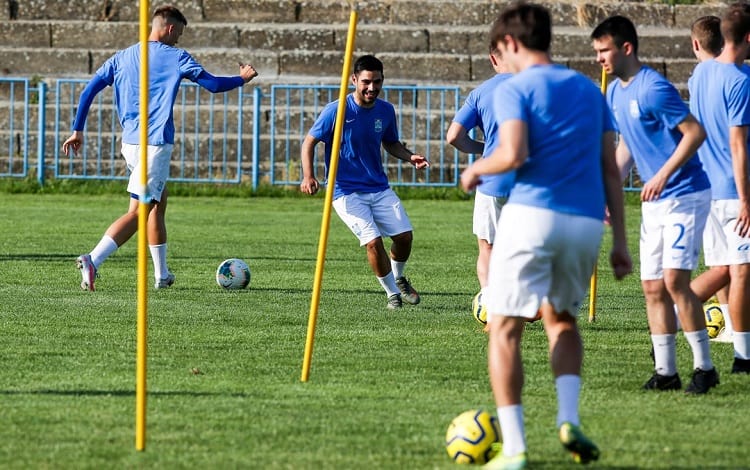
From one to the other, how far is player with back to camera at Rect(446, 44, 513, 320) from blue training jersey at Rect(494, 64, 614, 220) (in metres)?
3.56

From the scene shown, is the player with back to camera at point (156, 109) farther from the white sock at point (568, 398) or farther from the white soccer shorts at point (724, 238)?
the white sock at point (568, 398)

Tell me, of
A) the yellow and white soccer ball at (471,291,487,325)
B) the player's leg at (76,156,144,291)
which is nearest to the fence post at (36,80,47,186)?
the player's leg at (76,156,144,291)

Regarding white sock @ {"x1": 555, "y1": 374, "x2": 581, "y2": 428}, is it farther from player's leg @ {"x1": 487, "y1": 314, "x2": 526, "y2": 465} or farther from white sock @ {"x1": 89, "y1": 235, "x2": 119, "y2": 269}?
white sock @ {"x1": 89, "y1": 235, "x2": 119, "y2": 269}

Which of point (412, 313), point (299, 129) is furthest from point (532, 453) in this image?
point (299, 129)

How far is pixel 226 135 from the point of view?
24.3 metres

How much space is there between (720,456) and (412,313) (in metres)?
5.08

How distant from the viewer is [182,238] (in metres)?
17.0

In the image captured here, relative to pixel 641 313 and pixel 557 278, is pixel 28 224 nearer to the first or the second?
pixel 641 313

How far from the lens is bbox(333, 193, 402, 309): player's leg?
1148 centimetres

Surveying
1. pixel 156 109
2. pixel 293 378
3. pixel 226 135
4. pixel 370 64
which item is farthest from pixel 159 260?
pixel 226 135

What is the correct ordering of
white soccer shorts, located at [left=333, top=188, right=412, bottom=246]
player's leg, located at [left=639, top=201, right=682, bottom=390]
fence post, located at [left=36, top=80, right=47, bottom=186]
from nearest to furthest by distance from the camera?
player's leg, located at [left=639, top=201, right=682, bottom=390]
white soccer shorts, located at [left=333, top=188, right=412, bottom=246]
fence post, located at [left=36, top=80, right=47, bottom=186]

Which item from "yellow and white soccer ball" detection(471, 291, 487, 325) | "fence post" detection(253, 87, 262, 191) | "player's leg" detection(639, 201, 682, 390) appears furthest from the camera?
"fence post" detection(253, 87, 262, 191)

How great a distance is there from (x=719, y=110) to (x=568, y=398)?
2.71 m

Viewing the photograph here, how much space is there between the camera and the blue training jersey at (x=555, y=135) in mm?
5703
